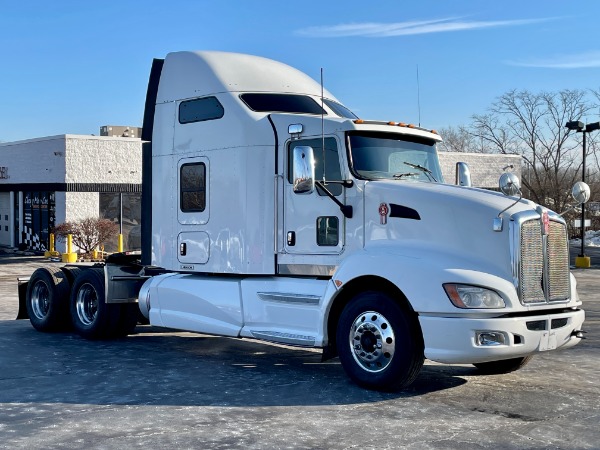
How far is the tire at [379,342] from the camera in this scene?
26.5 feet

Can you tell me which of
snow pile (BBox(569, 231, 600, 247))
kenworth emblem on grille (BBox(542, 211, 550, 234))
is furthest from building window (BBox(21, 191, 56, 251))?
kenworth emblem on grille (BBox(542, 211, 550, 234))

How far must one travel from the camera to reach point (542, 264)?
8289 millimetres

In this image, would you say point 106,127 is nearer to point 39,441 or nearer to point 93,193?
point 93,193

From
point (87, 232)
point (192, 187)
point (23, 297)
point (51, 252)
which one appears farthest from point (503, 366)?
point (51, 252)

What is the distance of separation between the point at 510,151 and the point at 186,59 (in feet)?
180

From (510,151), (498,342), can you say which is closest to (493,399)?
(498,342)

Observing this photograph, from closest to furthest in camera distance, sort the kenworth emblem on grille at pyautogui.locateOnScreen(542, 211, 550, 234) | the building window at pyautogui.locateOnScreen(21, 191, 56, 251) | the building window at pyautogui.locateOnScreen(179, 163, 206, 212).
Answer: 1. the kenworth emblem on grille at pyautogui.locateOnScreen(542, 211, 550, 234)
2. the building window at pyautogui.locateOnScreen(179, 163, 206, 212)
3. the building window at pyautogui.locateOnScreen(21, 191, 56, 251)

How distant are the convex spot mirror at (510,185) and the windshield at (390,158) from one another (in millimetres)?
936

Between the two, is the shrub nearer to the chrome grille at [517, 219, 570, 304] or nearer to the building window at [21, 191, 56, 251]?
the building window at [21, 191, 56, 251]

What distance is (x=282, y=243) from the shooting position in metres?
9.57

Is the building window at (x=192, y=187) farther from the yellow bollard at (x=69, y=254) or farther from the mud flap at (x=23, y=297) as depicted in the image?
the yellow bollard at (x=69, y=254)

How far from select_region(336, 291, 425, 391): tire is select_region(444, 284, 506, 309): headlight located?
20.9 inches

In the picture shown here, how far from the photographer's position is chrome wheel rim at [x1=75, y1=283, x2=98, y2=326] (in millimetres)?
12125

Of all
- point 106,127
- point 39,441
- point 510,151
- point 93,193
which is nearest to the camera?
point 39,441
